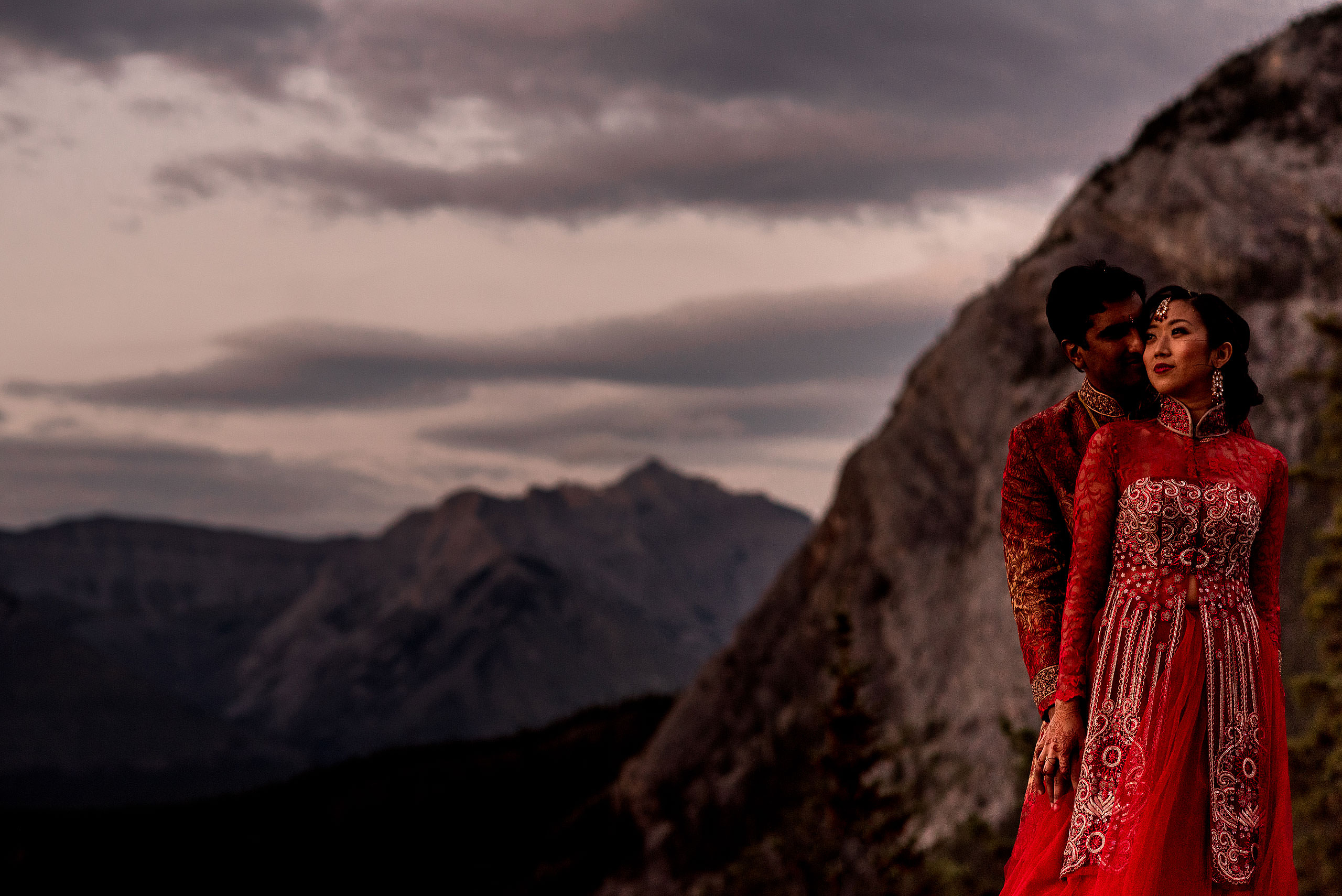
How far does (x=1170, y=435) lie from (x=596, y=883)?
53.5m

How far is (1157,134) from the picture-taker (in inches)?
1766

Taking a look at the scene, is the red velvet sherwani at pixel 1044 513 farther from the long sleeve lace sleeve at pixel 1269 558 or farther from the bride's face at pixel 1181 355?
the long sleeve lace sleeve at pixel 1269 558

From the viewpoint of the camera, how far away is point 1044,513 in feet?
17.7

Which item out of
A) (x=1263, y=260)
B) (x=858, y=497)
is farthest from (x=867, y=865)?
(x=1263, y=260)

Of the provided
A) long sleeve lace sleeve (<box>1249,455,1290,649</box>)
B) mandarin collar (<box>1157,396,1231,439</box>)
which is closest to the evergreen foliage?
long sleeve lace sleeve (<box>1249,455,1290,649</box>)

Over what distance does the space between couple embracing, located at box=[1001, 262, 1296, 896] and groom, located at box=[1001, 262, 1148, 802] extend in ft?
0.32

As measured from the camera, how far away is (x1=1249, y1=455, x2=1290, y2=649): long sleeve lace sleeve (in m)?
5.14

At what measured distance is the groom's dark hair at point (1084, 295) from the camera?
5.29 metres

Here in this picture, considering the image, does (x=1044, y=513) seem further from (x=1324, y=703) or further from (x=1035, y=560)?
(x=1324, y=703)

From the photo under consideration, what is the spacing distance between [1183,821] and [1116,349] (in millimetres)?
1822

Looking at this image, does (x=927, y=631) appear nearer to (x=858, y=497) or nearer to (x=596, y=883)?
(x=858, y=497)

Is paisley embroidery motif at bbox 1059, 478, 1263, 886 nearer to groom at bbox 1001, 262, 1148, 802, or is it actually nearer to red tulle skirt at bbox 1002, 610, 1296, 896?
red tulle skirt at bbox 1002, 610, 1296, 896

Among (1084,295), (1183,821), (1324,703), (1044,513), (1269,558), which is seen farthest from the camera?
(1324,703)

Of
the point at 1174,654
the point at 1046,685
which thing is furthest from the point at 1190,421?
the point at 1046,685
